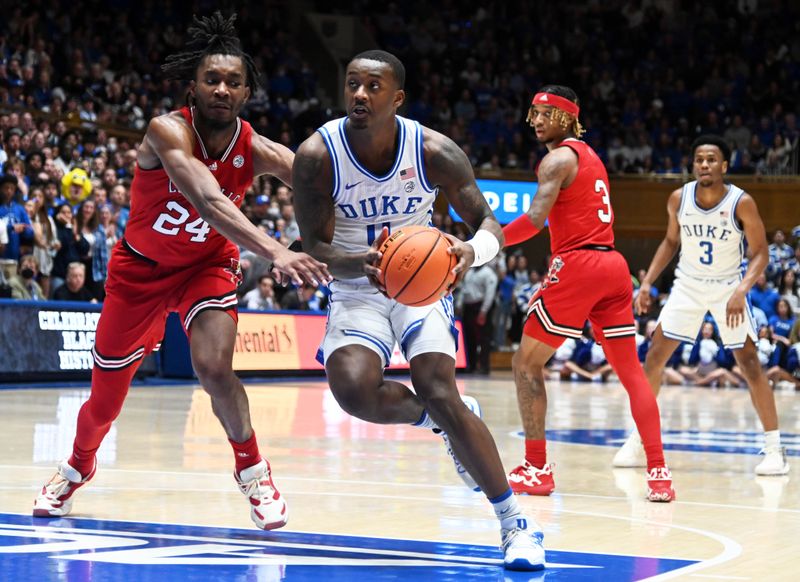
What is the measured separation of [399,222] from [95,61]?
17502mm

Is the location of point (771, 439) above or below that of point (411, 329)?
below

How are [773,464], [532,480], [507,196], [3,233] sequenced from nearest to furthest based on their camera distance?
1. [532,480]
2. [773,464]
3. [3,233]
4. [507,196]

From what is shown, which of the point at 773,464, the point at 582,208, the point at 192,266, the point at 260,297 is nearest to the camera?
the point at 192,266

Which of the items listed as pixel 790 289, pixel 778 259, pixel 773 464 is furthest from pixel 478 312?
pixel 773 464

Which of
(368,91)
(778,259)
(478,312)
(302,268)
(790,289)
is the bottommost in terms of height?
(302,268)

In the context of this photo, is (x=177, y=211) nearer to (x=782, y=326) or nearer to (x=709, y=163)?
(x=709, y=163)

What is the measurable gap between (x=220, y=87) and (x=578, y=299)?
255 centimetres

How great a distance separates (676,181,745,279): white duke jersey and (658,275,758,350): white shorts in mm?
60

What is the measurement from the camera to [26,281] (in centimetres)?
1394

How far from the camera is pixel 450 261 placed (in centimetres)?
446

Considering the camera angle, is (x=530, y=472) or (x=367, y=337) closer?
(x=367, y=337)

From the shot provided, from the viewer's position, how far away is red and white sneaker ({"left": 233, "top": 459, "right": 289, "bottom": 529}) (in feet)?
16.6

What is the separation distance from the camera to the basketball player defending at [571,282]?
680 centimetres

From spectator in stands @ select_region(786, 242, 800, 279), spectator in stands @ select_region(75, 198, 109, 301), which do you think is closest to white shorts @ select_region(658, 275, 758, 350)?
spectator in stands @ select_region(75, 198, 109, 301)
